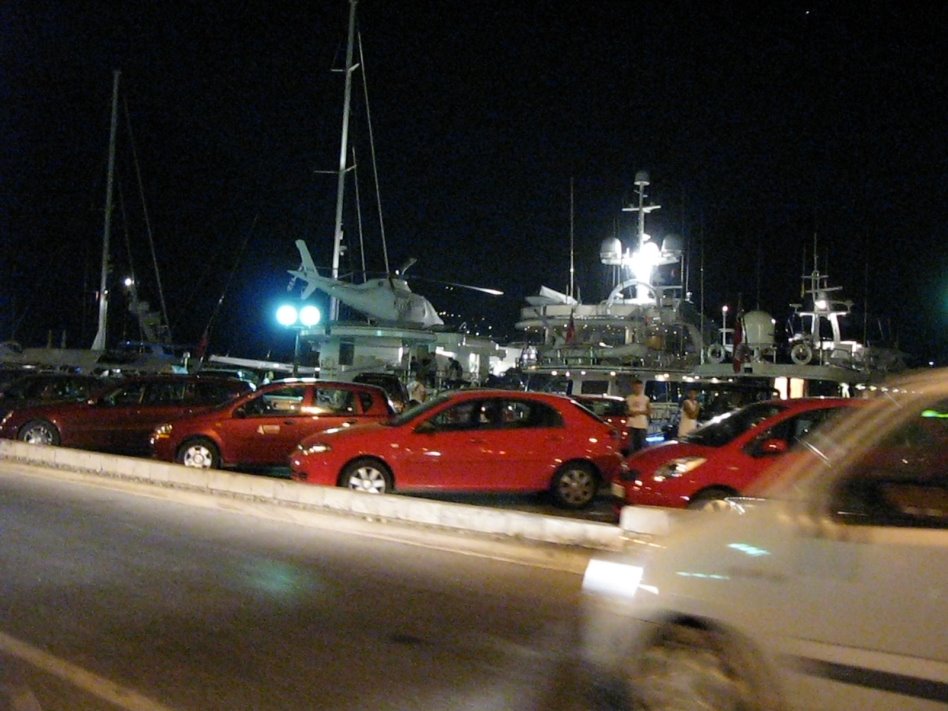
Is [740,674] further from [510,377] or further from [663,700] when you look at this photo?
[510,377]

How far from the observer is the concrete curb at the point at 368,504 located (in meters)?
9.07

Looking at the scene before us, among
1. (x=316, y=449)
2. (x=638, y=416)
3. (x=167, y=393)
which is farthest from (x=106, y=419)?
(x=638, y=416)

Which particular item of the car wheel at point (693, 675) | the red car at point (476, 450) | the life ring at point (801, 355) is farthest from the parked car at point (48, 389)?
the life ring at point (801, 355)

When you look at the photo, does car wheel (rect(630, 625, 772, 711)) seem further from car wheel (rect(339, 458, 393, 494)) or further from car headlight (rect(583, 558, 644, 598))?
car wheel (rect(339, 458, 393, 494))

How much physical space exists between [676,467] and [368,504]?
3485 millimetres

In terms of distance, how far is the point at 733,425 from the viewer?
10.4 m

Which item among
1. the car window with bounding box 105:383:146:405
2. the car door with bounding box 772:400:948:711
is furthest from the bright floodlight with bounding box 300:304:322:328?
the car door with bounding box 772:400:948:711

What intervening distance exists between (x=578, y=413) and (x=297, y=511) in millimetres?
3857

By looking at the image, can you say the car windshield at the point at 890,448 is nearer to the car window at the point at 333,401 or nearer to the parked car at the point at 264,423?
the parked car at the point at 264,423

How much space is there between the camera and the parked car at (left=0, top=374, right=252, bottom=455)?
17.0m

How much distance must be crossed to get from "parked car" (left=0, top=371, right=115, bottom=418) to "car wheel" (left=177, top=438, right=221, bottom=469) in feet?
18.3

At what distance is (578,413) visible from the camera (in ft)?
40.8

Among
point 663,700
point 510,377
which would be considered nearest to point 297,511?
point 663,700

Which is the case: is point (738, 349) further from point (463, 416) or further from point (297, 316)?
point (463, 416)
